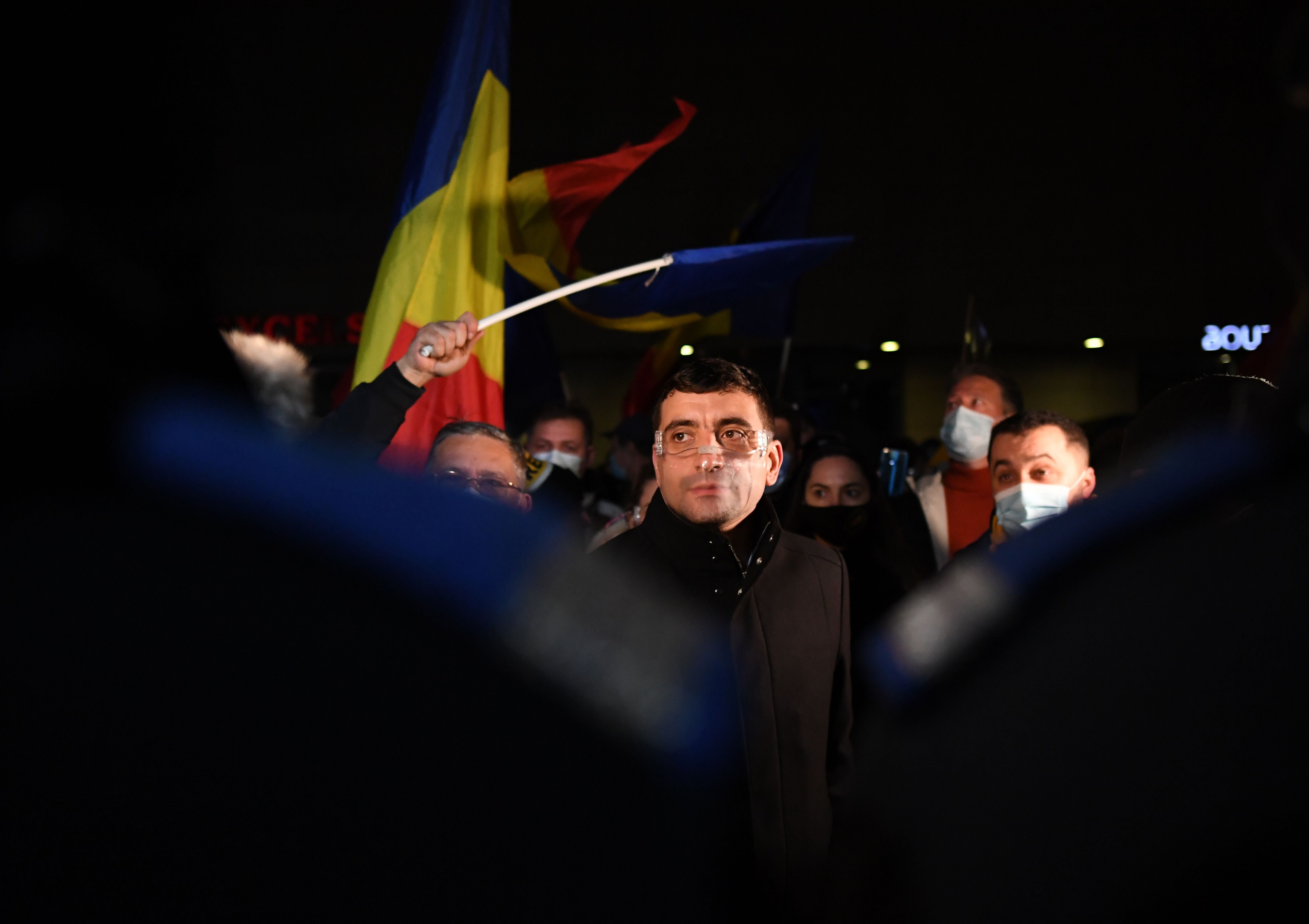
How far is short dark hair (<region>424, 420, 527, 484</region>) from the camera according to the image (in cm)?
293

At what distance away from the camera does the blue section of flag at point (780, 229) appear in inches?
220

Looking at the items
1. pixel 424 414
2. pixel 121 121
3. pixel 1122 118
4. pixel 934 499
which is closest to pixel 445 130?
pixel 424 414

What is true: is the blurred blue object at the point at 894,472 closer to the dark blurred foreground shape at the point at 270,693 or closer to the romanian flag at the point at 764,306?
the romanian flag at the point at 764,306

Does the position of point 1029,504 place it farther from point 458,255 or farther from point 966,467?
point 458,255

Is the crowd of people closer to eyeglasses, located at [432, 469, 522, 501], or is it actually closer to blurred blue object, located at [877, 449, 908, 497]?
eyeglasses, located at [432, 469, 522, 501]

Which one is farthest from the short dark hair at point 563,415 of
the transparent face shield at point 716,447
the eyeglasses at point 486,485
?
the transparent face shield at point 716,447

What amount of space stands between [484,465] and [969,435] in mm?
2013

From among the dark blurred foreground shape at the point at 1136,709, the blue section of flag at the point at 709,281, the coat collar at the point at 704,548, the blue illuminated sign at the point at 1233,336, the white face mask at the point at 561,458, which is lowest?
the dark blurred foreground shape at the point at 1136,709

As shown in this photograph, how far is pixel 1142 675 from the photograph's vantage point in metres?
0.62

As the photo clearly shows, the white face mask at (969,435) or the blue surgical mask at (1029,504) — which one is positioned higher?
the white face mask at (969,435)

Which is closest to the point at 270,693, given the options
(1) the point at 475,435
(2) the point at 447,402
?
(1) the point at 475,435

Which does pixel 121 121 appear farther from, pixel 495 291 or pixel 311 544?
pixel 495 291

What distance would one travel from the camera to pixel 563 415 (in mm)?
4559

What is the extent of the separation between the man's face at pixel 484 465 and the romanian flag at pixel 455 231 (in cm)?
66
